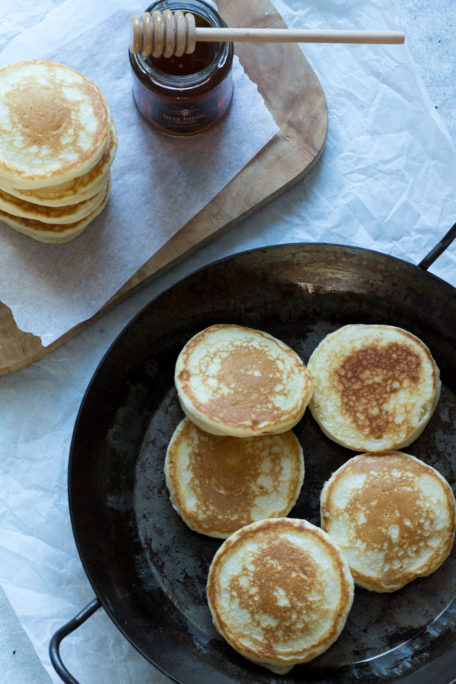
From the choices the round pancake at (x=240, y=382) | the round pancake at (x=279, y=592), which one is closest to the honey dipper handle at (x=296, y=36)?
the round pancake at (x=240, y=382)

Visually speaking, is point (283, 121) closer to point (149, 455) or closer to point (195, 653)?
point (149, 455)

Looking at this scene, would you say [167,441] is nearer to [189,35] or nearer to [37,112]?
[37,112]

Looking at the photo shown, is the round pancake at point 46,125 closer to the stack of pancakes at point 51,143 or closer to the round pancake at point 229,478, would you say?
the stack of pancakes at point 51,143

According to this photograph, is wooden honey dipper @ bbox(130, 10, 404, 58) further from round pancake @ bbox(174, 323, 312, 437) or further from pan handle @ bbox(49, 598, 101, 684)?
pan handle @ bbox(49, 598, 101, 684)

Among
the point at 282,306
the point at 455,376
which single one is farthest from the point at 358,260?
the point at 455,376

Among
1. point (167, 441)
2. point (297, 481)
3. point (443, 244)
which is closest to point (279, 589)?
point (297, 481)

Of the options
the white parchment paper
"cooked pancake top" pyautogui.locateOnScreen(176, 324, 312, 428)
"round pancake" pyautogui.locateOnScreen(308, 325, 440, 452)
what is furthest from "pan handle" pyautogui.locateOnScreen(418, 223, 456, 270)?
the white parchment paper
